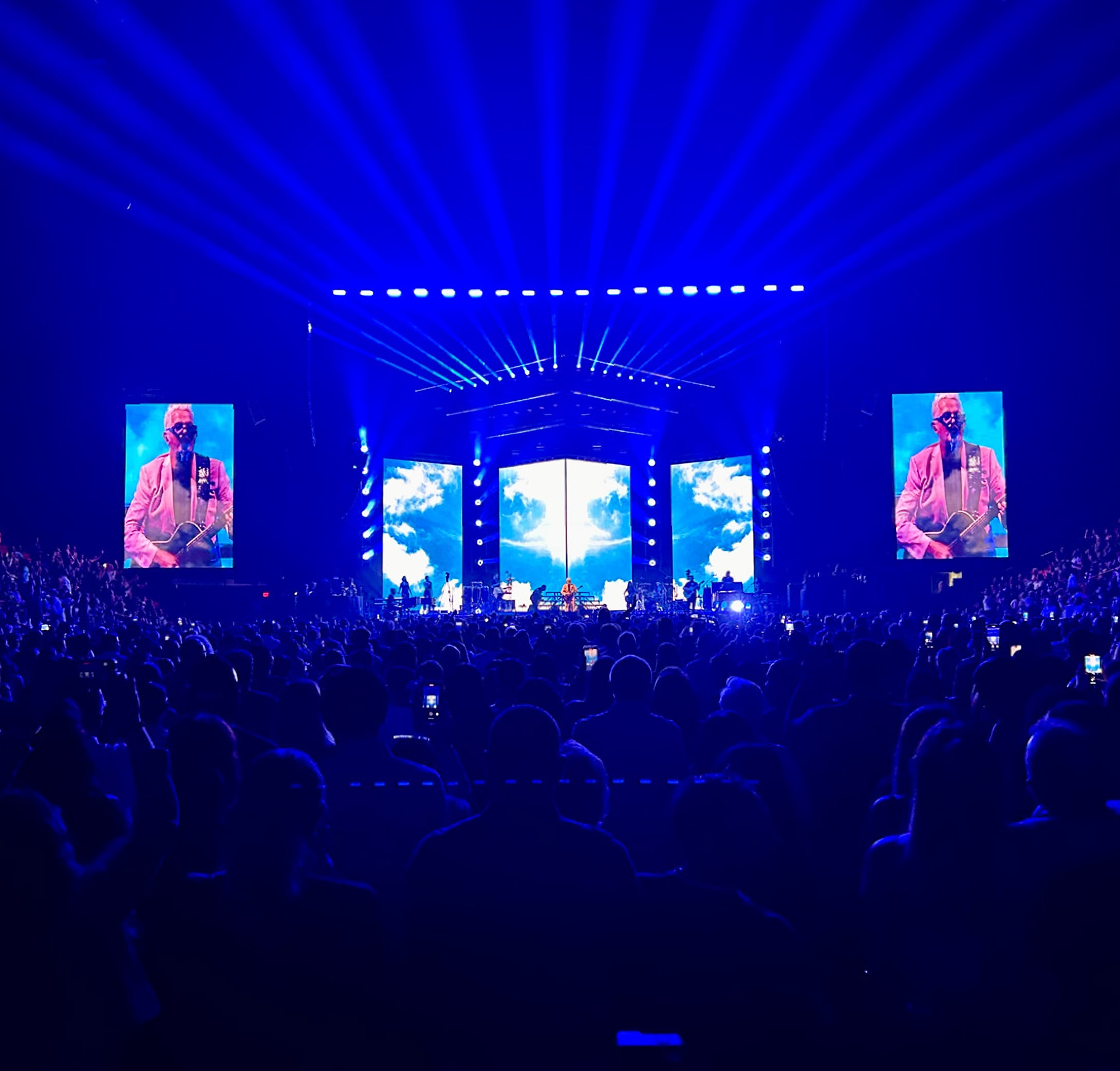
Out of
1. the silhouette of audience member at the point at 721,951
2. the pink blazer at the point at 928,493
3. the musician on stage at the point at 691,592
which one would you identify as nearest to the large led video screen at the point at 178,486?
the musician on stage at the point at 691,592

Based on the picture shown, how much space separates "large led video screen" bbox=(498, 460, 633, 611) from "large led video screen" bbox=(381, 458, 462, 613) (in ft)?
6.08

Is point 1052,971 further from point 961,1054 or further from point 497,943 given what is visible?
point 497,943

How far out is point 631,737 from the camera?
6.00m

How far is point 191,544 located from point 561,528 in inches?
526

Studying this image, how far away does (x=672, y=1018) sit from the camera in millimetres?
3061

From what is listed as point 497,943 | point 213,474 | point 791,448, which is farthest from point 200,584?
point 497,943

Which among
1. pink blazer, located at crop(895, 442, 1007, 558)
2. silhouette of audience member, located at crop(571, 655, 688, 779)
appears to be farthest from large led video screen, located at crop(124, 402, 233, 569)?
silhouette of audience member, located at crop(571, 655, 688, 779)

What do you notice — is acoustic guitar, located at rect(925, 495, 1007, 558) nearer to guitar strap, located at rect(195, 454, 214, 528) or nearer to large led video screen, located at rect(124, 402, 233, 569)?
large led video screen, located at rect(124, 402, 233, 569)

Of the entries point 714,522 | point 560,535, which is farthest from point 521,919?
point 714,522

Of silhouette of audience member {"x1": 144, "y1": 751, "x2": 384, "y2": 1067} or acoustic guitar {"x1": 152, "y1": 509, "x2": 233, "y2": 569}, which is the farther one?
acoustic guitar {"x1": 152, "y1": 509, "x2": 233, "y2": 569}

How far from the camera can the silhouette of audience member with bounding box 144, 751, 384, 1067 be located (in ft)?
9.41

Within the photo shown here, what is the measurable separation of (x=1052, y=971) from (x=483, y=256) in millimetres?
24460

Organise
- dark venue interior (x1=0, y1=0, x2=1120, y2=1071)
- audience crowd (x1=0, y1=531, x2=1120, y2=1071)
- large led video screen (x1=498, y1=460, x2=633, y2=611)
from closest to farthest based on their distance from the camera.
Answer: audience crowd (x1=0, y1=531, x2=1120, y2=1071)
dark venue interior (x1=0, y1=0, x2=1120, y2=1071)
large led video screen (x1=498, y1=460, x2=633, y2=611)

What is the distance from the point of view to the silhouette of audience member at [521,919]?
303cm
